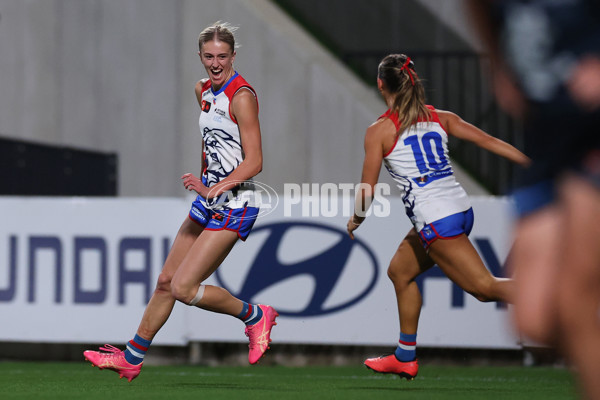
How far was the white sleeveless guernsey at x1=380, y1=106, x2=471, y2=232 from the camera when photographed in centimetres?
595

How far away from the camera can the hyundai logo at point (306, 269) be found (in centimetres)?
827

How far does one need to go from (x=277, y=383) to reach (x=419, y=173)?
1.80m

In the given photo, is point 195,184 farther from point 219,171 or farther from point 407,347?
point 407,347

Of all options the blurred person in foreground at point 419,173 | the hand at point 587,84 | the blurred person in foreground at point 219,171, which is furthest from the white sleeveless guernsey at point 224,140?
the hand at point 587,84

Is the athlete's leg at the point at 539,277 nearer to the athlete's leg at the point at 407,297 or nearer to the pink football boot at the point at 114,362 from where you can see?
the athlete's leg at the point at 407,297

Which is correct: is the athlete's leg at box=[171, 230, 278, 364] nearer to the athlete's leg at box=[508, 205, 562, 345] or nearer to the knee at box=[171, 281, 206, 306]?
the knee at box=[171, 281, 206, 306]

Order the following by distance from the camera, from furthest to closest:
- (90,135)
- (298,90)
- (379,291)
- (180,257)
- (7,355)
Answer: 1. (90,135)
2. (298,90)
3. (7,355)
4. (379,291)
5. (180,257)

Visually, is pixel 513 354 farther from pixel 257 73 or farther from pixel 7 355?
pixel 257 73

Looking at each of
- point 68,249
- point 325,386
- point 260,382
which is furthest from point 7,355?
point 325,386

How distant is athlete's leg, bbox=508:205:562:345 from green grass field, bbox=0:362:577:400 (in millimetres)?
3241

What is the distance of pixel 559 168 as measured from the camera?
2648mm

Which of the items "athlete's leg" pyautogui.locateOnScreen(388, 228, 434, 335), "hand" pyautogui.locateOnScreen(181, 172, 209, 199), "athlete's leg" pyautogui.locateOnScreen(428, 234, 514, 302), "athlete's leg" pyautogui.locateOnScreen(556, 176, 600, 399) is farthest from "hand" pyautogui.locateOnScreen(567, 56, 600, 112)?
"athlete's leg" pyautogui.locateOnScreen(388, 228, 434, 335)

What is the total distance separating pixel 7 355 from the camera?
8.77 meters

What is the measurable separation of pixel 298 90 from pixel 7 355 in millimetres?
5450
